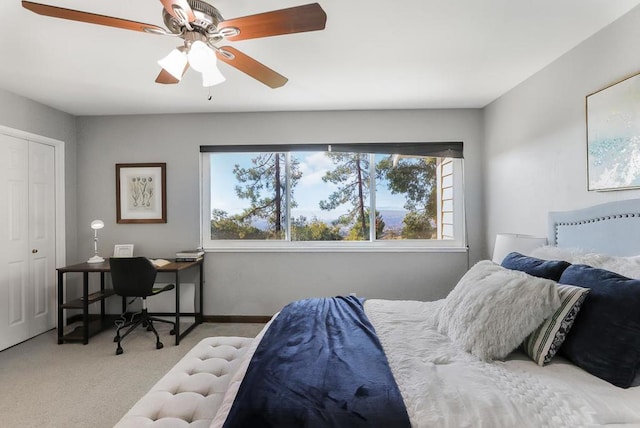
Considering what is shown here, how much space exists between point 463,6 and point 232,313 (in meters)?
3.56

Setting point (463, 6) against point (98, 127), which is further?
point (98, 127)

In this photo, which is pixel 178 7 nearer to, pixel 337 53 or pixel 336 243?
pixel 337 53

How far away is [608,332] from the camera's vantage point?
4.06ft

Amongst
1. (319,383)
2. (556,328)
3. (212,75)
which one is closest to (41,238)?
Result: (212,75)

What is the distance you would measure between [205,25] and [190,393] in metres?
1.76

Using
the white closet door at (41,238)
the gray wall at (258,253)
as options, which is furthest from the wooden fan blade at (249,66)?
the white closet door at (41,238)

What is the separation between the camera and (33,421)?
6.37 ft

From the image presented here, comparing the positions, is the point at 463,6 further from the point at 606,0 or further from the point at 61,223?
the point at 61,223

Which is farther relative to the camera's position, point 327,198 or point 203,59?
point 327,198

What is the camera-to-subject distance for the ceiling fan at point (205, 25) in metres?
1.36

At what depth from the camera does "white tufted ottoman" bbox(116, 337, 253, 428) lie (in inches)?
47.3

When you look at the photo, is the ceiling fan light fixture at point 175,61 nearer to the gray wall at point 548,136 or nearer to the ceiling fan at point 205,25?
the ceiling fan at point 205,25

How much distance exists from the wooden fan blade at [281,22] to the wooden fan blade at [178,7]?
14 centimetres

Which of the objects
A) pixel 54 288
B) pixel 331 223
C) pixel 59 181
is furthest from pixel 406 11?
pixel 54 288
